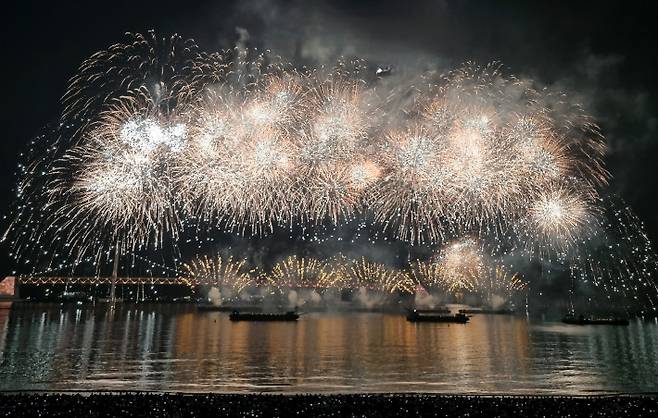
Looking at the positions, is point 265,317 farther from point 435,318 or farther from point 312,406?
point 312,406

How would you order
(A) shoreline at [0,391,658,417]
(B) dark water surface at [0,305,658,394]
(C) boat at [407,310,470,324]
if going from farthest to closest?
(C) boat at [407,310,470,324] < (B) dark water surface at [0,305,658,394] < (A) shoreline at [0,391,658,417]

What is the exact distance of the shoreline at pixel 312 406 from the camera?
1420 cm

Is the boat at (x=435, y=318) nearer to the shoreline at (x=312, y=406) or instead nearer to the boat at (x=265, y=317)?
the boat at (x=265, y=317)

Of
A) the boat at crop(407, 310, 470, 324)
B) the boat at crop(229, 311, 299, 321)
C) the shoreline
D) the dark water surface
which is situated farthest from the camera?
the boat at crop(407, 310, 470, 324)

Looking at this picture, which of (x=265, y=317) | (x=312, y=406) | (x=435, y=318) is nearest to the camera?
(x=312, y=406)

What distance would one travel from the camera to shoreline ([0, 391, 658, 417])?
1420 cm

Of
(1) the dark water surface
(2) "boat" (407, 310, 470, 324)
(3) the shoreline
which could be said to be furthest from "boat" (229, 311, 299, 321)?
(3) the shoreline

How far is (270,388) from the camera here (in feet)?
68.7

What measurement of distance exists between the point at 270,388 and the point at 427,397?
7.53 m

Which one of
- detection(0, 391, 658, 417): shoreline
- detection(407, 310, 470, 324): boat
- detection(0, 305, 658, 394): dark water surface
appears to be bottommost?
detection(0, 305, 658, 394): dark water surface

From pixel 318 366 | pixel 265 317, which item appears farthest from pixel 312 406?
pixel 265 317

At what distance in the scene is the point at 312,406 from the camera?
1486 cm

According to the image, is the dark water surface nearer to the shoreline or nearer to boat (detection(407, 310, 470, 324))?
the shoreline

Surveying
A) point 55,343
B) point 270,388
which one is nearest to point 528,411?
point 270,388
